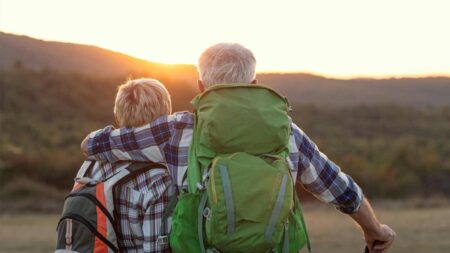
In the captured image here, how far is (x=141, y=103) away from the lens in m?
4.11

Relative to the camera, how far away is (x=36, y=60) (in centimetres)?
6231

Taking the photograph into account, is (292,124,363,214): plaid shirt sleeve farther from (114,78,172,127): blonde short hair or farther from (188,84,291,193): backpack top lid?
(114,78,172,127): blonde short hair

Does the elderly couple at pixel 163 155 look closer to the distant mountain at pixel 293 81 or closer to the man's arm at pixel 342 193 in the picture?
the man's arm at pixel 342 193

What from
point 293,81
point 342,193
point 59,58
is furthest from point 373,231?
point 293,81

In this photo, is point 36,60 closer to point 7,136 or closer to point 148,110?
point 7,136

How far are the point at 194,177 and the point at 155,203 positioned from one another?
0.83ft

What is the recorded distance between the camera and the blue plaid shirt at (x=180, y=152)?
3936mm

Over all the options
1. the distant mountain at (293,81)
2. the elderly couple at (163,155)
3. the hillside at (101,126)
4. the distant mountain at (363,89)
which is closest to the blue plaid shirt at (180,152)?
the elderly couple at (163,155)

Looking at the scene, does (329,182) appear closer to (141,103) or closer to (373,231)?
(373,231)

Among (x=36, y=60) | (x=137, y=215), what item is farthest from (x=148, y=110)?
(x=36, y=60)

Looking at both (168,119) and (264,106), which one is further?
(168,119)

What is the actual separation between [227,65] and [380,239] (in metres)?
0.85

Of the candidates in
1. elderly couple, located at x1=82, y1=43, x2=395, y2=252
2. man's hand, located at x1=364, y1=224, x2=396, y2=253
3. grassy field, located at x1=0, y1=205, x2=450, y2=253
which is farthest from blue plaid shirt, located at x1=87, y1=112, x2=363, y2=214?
grassy field, located at x1=0, y1=205, x2=450, y2=253

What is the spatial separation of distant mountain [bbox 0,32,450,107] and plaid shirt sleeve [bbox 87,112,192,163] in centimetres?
4554
